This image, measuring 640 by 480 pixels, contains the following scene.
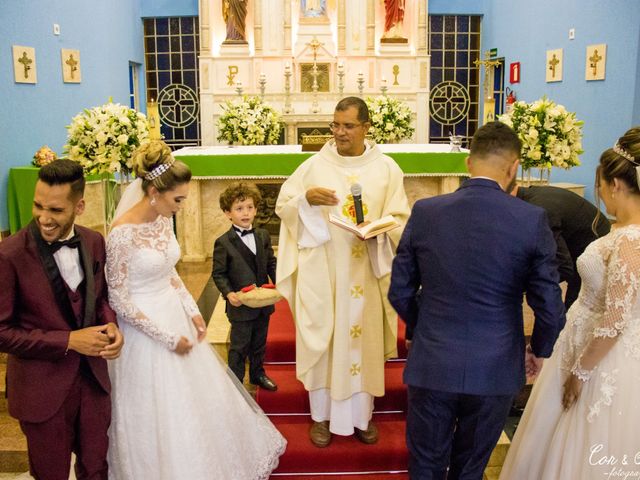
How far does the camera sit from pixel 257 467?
Result: 3375mm

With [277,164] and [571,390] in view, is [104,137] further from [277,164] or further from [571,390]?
[571,390]

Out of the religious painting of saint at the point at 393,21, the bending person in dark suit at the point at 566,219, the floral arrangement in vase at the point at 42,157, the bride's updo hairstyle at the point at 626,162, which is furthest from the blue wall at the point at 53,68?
the bride's updo hairstyle at the point at 626,162

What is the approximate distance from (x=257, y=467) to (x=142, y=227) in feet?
4.61

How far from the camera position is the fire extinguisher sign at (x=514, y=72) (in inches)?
476

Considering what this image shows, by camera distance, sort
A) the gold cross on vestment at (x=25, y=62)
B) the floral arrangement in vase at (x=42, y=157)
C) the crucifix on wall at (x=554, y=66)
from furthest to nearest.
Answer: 1. the crucifix on wall at (x=554, y=66)
2. the gold cross on vestment at (x=25, y=62)
3. the floral arrangement in vase at (x=42, y=157)

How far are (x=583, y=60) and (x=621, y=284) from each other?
827cm

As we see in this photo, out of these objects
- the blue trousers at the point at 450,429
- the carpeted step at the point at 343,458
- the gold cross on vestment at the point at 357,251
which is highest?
the gold cross on vestment at the point at 357,251

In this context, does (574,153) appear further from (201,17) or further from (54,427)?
(201,17)

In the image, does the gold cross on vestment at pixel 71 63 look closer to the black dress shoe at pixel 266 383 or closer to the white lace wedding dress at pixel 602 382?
the black dress shoe at pixel 266 383

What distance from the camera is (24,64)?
8.52 m

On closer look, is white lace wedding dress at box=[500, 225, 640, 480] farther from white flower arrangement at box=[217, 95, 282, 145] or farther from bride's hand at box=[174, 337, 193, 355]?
white flower arrangement at box=[217, 95, 282, 145]

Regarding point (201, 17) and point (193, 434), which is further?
point (201, 17)

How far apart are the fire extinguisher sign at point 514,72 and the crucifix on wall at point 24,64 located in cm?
829

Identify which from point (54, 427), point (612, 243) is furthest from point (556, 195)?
point (54, 427)
